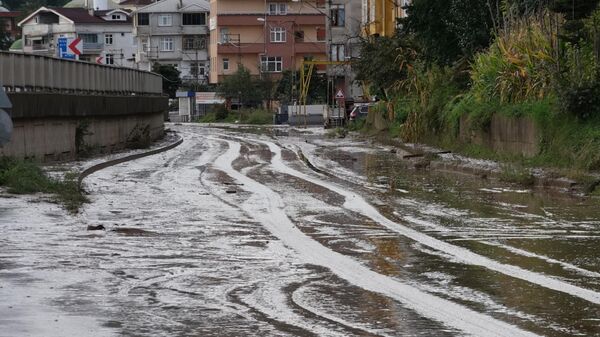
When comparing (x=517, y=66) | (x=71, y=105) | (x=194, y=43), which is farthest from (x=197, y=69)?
(x=517, y=66)

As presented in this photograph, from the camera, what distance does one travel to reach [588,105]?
1033 inches

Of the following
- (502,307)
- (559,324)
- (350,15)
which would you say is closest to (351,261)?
(502,307)

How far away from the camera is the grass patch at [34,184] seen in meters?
19.3

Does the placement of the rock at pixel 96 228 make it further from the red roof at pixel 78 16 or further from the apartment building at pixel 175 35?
the red roof at pixel 78 16

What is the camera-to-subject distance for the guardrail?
2714 cm

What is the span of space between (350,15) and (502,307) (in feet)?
278

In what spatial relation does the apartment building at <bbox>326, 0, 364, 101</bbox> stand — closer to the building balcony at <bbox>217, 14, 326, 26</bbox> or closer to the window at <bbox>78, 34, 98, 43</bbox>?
the building balcony at <bbox>217, 14, 326, 26</bbox>

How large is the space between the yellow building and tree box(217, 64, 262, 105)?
1415 inches

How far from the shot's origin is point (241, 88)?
10888 centimetres

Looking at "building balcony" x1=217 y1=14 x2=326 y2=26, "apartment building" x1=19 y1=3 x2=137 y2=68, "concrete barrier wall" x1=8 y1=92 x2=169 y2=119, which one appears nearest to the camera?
"concrete barrier wall" x1=8 y1=92 x2=169 y2=119

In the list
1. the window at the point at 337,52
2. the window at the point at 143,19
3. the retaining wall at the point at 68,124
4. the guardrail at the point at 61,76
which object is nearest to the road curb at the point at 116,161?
the retaining wall at the point at 68,124

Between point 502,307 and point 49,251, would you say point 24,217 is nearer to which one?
point 49,251

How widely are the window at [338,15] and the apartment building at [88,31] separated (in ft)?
115

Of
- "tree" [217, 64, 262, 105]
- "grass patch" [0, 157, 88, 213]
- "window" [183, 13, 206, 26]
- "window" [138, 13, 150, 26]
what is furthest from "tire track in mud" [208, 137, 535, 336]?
"window" [183, 13, 206, 26]
